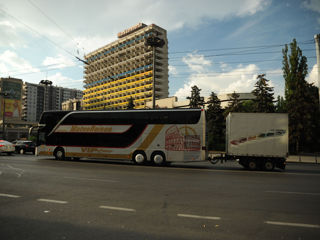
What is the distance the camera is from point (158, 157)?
15672 millimetres

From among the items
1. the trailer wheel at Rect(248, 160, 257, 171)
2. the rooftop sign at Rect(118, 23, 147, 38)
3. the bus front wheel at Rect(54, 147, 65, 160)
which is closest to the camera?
the trailer wheel at Rect(248, 160, 257, 171)

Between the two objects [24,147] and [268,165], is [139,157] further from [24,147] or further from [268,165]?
[24,147]

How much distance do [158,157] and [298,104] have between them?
28990 millimetres

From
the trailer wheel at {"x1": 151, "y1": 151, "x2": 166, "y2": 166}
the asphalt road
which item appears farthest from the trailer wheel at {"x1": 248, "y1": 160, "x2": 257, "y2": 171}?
the asphalt road

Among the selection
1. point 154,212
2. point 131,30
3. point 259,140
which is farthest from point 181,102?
point 154,212

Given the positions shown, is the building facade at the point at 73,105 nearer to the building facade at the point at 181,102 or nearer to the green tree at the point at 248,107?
the building facade at the point at 181,102

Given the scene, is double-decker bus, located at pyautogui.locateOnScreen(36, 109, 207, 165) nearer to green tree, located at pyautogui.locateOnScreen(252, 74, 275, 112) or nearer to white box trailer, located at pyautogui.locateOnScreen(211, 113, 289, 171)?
white box trailer, located at pyautogui.locateOnScreen(211, 113, 289, 171)

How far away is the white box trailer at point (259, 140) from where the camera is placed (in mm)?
13930

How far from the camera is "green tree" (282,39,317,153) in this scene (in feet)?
110

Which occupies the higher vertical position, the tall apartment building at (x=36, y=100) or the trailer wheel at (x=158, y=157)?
the tall apartment building at (x=36, y=100)

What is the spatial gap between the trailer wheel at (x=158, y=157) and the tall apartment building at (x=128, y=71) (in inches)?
2985

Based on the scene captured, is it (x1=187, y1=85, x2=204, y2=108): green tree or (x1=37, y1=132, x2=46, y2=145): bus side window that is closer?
(x1=37, y1=132, x2=46, y2=145): bus side window

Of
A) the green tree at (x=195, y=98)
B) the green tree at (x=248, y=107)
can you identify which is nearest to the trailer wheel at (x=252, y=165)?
the green tree at (x=248, y=107)

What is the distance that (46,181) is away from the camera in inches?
Result: 343
